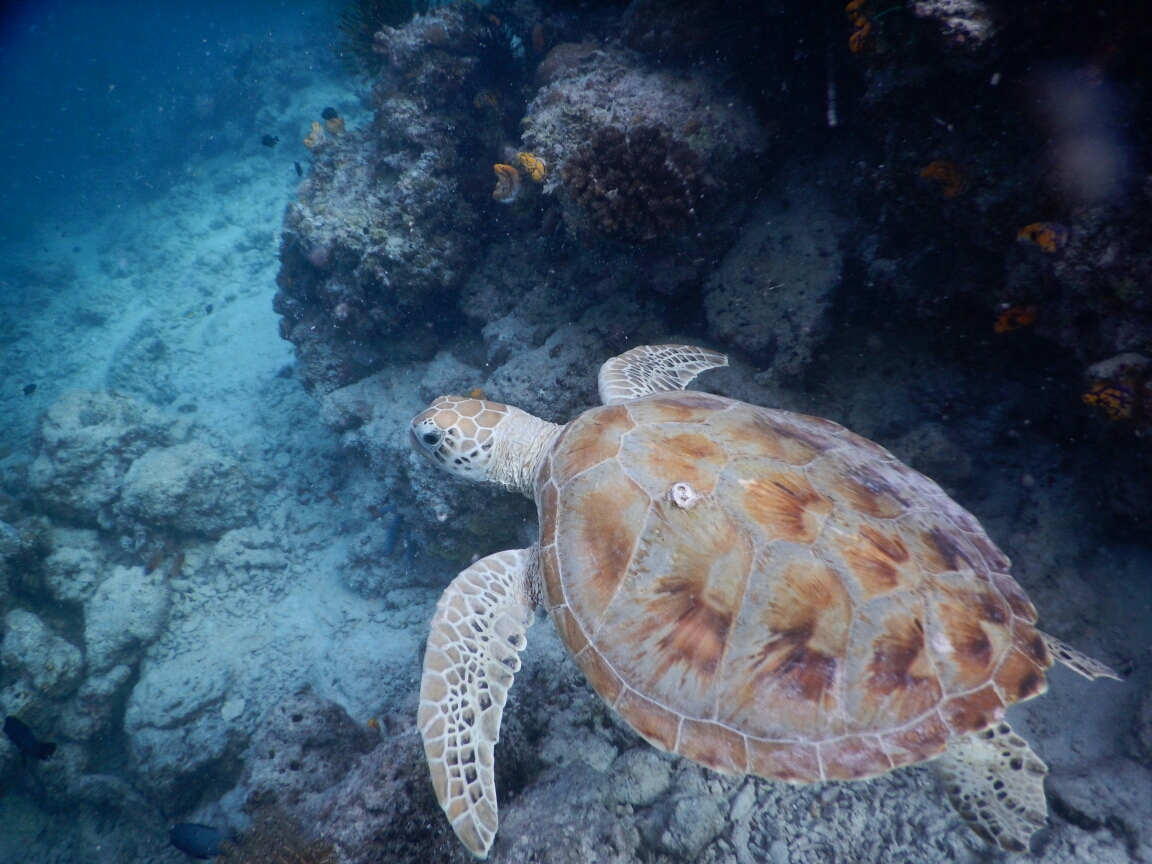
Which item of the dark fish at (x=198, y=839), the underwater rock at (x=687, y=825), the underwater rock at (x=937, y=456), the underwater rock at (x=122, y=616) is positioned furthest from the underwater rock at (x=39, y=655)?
the underwater rock at (x=937, y=456)

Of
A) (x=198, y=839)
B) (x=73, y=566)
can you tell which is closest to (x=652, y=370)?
(x=198, y=839)

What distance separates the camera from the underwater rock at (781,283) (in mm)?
4098

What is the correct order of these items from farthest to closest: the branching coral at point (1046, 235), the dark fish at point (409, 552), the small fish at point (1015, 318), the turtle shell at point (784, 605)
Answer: the dark fish at point (409, 552) → the small fish at point (1015, 318) → the branching coral at point (1046, 235) → the turtle shell at point (784, 605)

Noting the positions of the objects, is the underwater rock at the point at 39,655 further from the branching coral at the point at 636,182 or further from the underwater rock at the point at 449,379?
the branching coral at the point at 636,182

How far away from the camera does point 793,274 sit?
13.9ft

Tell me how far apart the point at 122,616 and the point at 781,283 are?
9.79 meters

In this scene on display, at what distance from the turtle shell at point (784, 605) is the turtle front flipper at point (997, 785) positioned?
0.36 metres

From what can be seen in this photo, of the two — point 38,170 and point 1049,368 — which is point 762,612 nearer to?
point 1049,368

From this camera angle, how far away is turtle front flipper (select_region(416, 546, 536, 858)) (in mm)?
2492

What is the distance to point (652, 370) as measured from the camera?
4.04 metres

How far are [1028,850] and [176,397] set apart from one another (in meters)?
15.4

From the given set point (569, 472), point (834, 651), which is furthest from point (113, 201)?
point (834, 651)

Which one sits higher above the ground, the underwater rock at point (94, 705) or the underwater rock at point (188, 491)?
the underwater rock at point (188, 491)

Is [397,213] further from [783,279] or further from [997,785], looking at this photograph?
[997,785]
